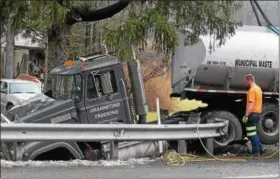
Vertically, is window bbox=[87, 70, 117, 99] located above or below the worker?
above

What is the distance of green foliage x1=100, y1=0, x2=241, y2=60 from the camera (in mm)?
8508

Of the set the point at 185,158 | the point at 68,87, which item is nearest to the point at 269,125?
the point at 185,158

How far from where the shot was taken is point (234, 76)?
10633 millimetres

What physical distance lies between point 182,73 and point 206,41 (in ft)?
2.73

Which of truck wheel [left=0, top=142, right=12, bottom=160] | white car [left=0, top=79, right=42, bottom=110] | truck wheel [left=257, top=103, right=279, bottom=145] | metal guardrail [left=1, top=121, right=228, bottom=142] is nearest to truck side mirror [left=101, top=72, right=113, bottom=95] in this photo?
metal guardrail [left=1, top=121, right=228, bottom=142]

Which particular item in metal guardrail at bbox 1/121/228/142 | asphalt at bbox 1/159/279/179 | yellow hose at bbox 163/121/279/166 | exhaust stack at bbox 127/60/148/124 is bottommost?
yellow hose at bbox 163/121/279/166

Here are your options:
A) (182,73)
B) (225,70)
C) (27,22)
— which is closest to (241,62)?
(225,70)

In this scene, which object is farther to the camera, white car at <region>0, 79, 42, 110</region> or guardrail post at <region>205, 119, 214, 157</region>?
white car at <region>0, 79, 42, 110</region>

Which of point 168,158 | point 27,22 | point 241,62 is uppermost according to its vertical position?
point 27,22

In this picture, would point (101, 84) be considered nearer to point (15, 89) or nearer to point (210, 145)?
point (210, 145)

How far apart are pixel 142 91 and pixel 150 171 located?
8.05 ft

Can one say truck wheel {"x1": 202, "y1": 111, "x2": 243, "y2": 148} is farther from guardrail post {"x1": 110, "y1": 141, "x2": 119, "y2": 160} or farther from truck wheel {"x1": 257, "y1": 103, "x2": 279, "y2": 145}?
guardrail post {"x1": 110, "y1": 141, "x2": 119, "y2": 160}

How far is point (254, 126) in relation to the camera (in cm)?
996

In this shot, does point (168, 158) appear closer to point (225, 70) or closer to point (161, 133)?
point (161, 133)
